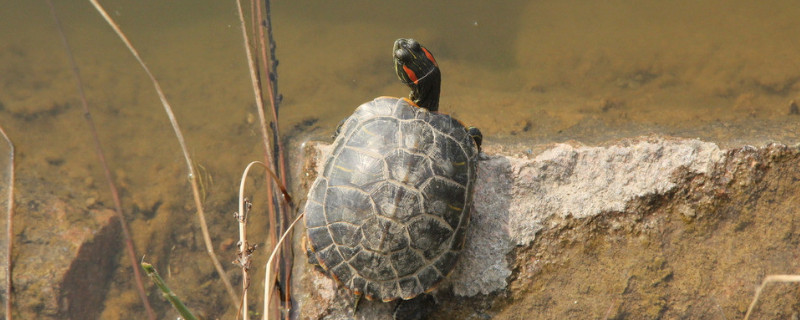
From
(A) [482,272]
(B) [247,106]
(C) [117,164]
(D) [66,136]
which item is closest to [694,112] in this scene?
(A) [482,272]

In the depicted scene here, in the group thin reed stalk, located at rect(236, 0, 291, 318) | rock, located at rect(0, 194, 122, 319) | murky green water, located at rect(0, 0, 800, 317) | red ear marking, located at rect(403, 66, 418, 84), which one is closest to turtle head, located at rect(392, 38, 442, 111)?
red ear marking, located at rect(403, 66, 418, 84)

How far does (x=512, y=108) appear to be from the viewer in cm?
446

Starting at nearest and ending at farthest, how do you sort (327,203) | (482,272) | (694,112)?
(327,203), (482,272), (694,112)

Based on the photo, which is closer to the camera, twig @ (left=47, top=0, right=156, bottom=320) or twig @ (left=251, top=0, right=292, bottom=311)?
twig @ (left=251, top=0, right=292, bottom=311)

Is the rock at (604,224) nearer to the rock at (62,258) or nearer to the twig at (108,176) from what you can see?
the twig at (108,176)

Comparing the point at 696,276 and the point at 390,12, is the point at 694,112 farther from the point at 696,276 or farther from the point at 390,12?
→ the point at 390,12

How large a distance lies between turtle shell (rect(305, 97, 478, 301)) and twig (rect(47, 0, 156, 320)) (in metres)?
1.98

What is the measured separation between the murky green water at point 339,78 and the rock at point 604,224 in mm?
596

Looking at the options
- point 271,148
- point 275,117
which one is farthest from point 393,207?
point 275,117

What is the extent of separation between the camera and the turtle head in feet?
11.2

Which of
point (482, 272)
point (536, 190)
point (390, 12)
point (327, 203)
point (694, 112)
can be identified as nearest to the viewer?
point (327, 203)

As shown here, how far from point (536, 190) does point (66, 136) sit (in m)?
4.50

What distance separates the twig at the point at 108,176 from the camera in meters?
3.97

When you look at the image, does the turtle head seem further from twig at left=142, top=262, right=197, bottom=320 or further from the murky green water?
twig at left=142, top=262, right=197, bottom=320
